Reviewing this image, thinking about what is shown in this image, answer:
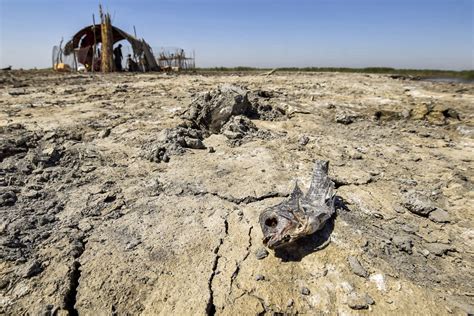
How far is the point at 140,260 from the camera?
2.17 m

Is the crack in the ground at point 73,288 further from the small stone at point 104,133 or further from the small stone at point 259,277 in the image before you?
the small stone at point 104,133

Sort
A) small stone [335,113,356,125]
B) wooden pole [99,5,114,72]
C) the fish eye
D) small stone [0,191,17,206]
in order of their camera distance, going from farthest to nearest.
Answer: wooden pole [99,5,114,72]
small stone [335,113,356,125]
small stone [0,191,17,206]
the fish eye

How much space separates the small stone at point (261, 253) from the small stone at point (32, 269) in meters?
1.45

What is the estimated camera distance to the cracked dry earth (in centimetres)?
193

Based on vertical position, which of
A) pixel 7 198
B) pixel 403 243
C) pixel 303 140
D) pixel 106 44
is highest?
pixel 106 44

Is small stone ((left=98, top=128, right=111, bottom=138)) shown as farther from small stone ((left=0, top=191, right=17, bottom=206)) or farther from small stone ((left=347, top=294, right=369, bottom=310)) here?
small stone ((left=347, top=294, right=369, bottom=310))

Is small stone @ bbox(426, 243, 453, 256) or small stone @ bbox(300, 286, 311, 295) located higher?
small stone @ bbox(426, 243, 453, 256)

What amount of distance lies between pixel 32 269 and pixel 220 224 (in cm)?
133

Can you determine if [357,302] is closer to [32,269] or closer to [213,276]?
[213,276]

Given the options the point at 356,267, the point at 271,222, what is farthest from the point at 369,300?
the point at 271,222

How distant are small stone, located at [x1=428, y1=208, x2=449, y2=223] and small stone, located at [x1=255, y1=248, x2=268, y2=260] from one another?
165 cm

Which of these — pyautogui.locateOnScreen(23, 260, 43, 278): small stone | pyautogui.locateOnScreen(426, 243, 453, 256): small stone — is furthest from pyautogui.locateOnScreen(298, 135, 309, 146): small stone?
pyautogui.locateOnScreen(23, 260, 43, 278): small stone

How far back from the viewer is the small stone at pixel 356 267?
81.8 inches

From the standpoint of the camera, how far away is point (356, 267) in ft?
6.96
